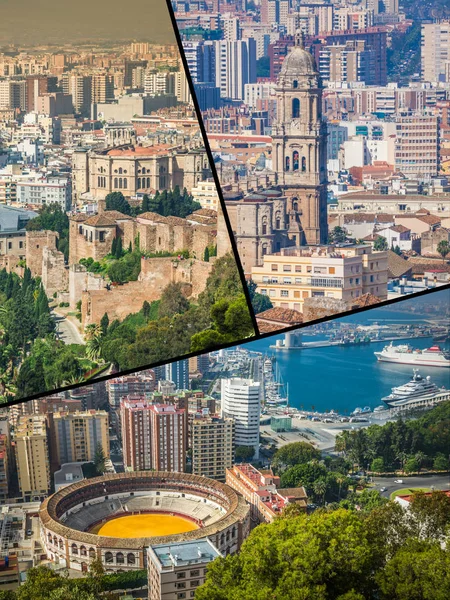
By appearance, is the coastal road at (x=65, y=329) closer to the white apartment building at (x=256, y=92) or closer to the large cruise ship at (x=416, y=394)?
the white apartment building at (x=256, y=92)

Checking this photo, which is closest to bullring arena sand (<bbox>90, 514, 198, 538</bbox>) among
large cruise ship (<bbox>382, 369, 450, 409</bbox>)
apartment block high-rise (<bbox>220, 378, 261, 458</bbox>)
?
apartment block high-rise (<bbox>220, 378, 261, 458</bbox>)

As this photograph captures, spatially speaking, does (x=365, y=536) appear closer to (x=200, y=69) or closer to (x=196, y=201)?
(x=196, y=201)

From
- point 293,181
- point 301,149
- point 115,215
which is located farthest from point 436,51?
point 115,215

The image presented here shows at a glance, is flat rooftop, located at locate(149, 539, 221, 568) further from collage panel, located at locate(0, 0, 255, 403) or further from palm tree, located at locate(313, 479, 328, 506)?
collage panel, located at locate(0, 0, 255, 403)

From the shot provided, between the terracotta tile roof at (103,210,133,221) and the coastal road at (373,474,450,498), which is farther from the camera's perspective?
the coastal road at (373,474,450,498)

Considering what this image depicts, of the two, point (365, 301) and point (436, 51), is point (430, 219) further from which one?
point (436, 51)

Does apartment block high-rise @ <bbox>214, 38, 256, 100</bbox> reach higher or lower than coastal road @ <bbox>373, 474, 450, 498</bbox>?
higher
